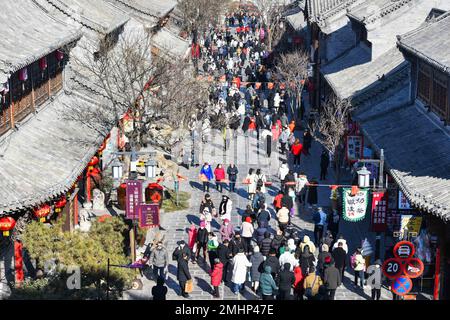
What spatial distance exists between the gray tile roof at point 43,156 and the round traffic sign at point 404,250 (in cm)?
978

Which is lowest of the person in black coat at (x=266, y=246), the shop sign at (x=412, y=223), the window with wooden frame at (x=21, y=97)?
the person in black coat at (x=266, y=246)

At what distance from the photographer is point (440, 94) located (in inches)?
1235

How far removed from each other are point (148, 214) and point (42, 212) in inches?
155

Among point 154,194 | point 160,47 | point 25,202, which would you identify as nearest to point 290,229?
point 154,194

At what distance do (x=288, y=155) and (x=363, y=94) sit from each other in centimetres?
683

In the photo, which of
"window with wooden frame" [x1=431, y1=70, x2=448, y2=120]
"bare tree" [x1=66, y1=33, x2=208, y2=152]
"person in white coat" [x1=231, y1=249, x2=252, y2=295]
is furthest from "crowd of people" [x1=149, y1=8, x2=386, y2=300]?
"window with wooden frame" [x1=431, y1=70, x2=448, y2=120]

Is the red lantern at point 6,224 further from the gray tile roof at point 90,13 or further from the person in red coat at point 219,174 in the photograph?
the gray tile roof at point 90,13

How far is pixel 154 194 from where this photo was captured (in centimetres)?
3484

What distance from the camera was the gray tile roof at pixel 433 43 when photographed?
29178 mm

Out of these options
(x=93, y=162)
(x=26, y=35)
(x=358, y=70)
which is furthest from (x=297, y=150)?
(x=26, y=35)

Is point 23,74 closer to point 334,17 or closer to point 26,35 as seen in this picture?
point 26,35

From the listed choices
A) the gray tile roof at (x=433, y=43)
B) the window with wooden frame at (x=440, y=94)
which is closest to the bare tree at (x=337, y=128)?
the gray tile roof at (x=433, y=43)

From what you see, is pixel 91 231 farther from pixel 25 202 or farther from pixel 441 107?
pixel 441 107

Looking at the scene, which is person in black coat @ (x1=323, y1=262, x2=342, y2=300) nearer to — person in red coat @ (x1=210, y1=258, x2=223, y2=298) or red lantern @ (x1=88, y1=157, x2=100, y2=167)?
person in red coat @ (x1=210, y1=258, x2=223, y2=298)
